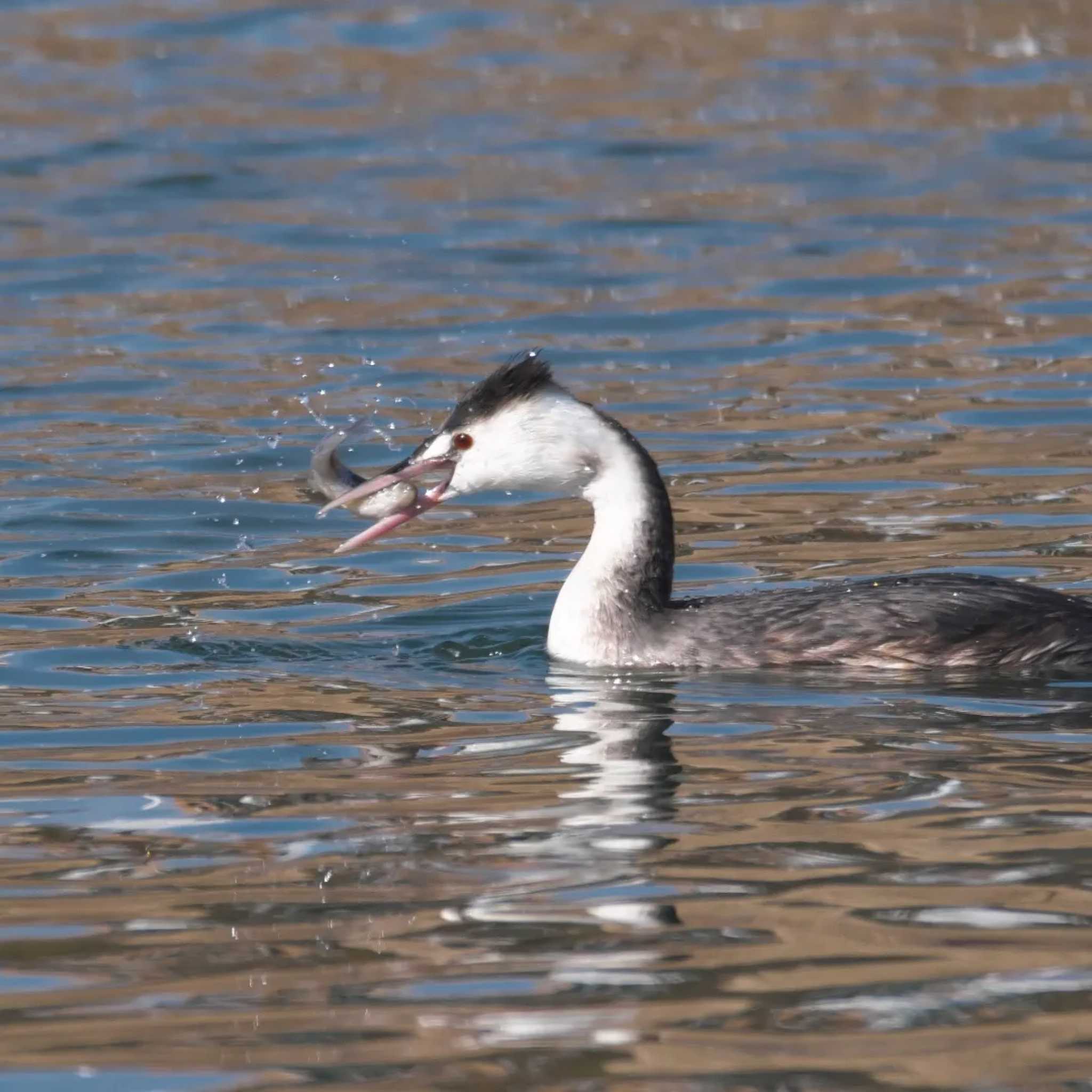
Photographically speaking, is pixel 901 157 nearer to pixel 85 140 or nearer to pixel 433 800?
pixel 85 140

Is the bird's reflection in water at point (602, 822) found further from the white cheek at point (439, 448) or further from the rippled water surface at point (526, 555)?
the white cheek at point (439, 448)

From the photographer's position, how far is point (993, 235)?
58.9ft

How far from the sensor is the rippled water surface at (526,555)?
5012mm

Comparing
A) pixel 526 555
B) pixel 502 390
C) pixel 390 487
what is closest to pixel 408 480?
pixel 390 487

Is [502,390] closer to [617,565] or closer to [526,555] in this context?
[617,565]

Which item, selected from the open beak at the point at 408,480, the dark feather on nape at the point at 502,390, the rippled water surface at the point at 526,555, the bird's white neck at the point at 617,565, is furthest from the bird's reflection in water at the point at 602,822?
the dark feather on nape at the point at 502,390

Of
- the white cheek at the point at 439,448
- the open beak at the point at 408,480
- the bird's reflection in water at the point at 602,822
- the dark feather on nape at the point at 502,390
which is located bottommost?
the bird's reflection in water at the point at 602,822

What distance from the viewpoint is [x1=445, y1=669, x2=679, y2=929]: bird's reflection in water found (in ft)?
18.2

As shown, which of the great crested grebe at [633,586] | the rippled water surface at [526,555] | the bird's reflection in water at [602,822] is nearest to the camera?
the rippled water surface at [526,555]

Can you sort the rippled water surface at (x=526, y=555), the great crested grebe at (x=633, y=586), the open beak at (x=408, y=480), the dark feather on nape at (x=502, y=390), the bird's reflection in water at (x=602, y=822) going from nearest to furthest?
the rippled water surface at (x=526, y=555) → the bird's reflection in water at (x=602, y=822) → the great crested grebe at (x=633, y=586) → the dark feather on nape at (x=502, y=390) → the open beak at (x=408, y=480)

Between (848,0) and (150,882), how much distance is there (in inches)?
869

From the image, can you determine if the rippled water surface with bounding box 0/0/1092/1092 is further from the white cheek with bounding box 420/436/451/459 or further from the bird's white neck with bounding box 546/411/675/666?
the white cheek with bounding box 420/436/451/459

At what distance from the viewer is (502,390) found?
831cm

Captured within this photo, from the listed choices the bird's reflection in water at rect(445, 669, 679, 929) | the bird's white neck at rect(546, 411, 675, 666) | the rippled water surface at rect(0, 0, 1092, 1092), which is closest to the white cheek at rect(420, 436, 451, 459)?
the bird's white neck at rect(546, 411, 675, 666)
